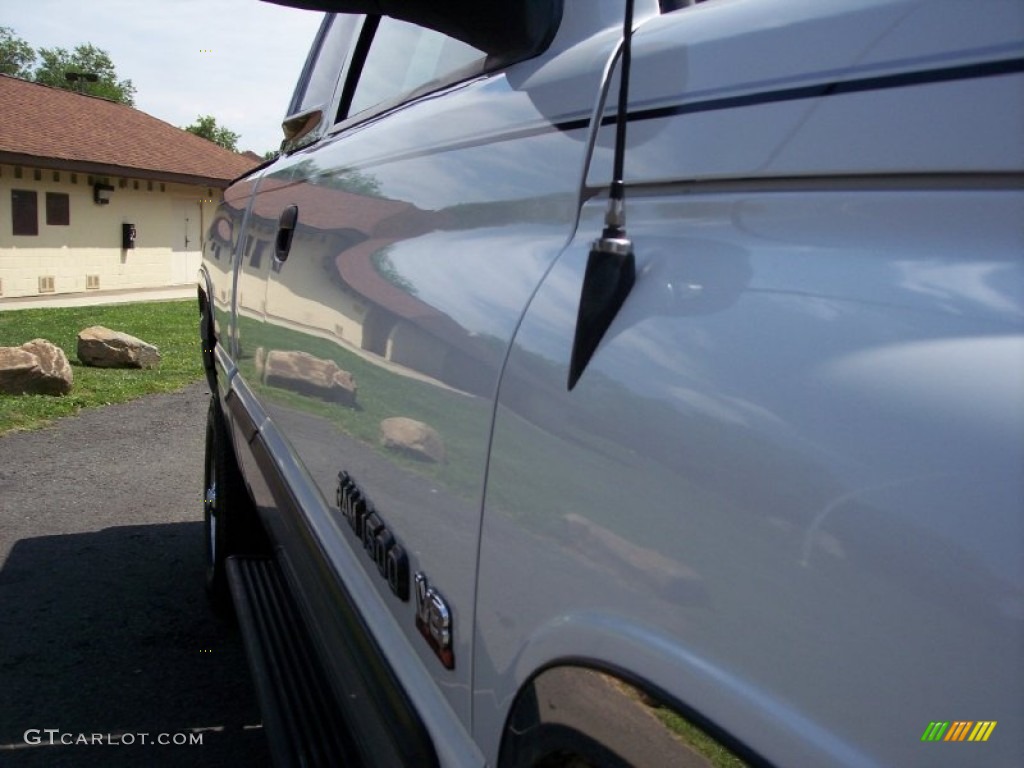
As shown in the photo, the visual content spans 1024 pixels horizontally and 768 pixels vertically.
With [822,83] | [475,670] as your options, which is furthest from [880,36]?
[475,670]

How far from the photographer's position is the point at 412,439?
54.4 inches

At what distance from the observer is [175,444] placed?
7.29m

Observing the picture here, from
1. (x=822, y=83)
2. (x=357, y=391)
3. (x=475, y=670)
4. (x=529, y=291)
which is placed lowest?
(x=475, y=670)

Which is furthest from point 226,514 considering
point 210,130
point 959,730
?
point 210,130

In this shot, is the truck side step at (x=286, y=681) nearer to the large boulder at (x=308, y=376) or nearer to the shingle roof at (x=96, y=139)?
the large boulder at (x=308, y=376)

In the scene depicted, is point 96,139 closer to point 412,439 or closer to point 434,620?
point 412,439

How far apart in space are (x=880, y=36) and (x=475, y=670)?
82 cm

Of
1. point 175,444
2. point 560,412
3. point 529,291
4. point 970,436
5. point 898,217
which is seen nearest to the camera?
point 970,436

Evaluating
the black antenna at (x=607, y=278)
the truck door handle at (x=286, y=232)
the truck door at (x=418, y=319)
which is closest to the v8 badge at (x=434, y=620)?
the truck door at (x=418, y=319)

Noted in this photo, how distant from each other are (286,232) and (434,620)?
4.37 ft

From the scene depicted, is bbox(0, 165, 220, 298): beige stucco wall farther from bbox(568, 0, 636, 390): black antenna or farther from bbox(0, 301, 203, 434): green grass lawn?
bbox(568, 0, 636, 390): black antenna

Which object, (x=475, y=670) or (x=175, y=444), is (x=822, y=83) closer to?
(x=475, y=670)

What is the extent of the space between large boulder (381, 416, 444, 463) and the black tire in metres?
2.12

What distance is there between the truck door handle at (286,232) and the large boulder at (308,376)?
9.6 inches
